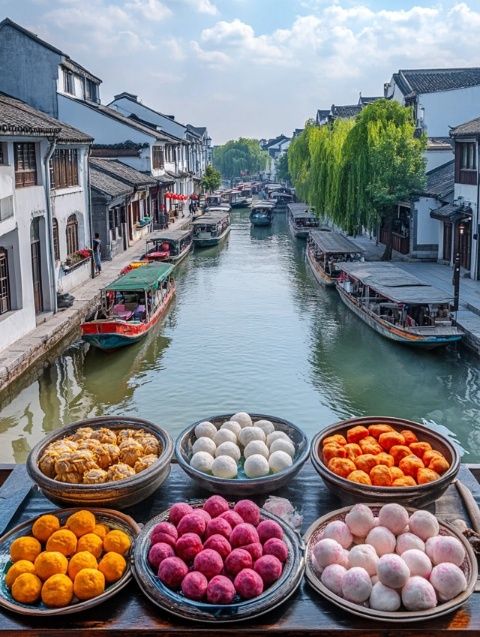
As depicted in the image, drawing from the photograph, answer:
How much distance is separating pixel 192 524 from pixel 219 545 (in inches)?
12.3

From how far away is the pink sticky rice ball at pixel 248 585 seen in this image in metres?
4.98

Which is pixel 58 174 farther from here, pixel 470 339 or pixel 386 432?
pixel 386 432

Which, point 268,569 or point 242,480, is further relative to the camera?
point 242,480

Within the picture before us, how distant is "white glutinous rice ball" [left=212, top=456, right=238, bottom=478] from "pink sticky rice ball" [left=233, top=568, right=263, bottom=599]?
1.57 m

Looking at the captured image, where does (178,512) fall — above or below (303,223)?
below

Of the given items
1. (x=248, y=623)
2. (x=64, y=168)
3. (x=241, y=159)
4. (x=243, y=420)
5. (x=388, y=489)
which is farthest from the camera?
(x=241, y=159)

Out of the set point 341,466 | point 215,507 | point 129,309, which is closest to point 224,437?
point 341,466

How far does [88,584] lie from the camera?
16.8 feet

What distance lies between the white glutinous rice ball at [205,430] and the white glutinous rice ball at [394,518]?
2.24 metres

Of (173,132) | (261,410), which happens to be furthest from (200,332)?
(173,132)

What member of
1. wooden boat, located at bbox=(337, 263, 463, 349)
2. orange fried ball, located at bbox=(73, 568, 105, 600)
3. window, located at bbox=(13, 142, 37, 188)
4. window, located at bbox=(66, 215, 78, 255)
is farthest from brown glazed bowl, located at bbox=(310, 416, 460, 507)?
window, located at bbox=(66, 215, 78, 255)

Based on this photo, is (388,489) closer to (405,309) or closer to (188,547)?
(188,547)

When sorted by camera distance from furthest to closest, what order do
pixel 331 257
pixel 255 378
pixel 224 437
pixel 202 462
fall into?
pixel 331 257 < pixel 255 378 < pixel 224 437 < pixel 202 462

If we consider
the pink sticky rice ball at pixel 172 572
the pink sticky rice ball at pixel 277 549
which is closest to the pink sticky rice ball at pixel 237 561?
the pink sticky rice ball at pixel 277 549
